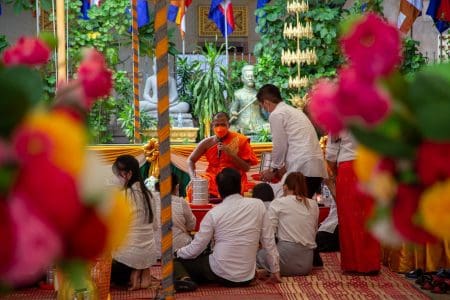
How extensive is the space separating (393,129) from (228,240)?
522 centimetres

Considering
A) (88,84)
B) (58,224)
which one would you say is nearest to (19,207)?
(58,224)

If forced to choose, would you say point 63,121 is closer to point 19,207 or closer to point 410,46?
point 19,207

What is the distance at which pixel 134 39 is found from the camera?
11062 millimetres

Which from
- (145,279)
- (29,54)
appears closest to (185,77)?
(145,279)

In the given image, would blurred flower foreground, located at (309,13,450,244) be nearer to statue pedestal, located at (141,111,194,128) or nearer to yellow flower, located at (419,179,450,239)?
yellow flower, located at (419,179,450,239)

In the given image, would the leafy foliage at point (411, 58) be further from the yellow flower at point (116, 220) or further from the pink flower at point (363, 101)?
the yellow flower at point (116, 220)

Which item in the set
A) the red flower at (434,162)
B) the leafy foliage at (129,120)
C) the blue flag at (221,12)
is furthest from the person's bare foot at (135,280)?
the blue flag at (221,12)

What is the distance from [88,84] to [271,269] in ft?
18.0

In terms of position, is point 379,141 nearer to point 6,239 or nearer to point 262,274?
point 6,239

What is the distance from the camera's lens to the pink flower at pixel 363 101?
1.50 m

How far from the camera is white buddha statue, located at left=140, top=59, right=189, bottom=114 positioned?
14891mm

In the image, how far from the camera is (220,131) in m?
9.07

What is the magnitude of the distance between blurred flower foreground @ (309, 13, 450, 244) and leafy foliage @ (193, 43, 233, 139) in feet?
42.7

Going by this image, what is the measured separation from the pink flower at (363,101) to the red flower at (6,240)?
506 millimetres
